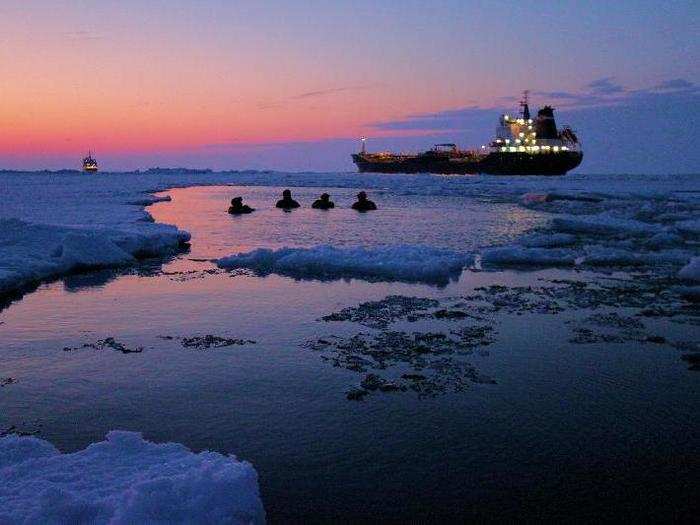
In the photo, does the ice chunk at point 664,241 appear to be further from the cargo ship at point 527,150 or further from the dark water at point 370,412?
the cargo ship at point 527,150

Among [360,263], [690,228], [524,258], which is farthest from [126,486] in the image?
[690,228]

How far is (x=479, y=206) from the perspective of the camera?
37.4 metres

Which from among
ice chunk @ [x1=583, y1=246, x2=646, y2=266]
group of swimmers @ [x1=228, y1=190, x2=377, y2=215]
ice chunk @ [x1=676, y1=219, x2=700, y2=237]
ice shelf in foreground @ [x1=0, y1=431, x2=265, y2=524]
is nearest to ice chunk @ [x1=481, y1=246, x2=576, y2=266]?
ice chunk @ [x1=583, y1=246, x2=646, y2=266]

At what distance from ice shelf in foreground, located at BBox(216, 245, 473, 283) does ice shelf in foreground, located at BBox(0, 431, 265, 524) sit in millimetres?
9186

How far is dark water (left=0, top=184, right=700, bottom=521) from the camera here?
165 inches

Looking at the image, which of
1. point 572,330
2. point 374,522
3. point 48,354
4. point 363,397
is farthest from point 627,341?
point 48,354

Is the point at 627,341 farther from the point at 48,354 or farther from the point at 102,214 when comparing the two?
the point at 102,214

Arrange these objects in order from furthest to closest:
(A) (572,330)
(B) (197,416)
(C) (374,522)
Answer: (A) (572,330), (B) (197,416), (C) (374,522)

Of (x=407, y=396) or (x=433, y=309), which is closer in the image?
(x=407, y=396)

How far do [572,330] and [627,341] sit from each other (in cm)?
77

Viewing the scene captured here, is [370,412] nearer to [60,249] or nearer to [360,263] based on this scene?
[360,263]

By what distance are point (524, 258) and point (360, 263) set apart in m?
4.44

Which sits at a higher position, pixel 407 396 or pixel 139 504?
pixel 139 504

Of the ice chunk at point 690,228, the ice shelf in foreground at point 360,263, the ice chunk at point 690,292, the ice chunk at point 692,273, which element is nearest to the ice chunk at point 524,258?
the ice shelf in foreground at point 360,263
